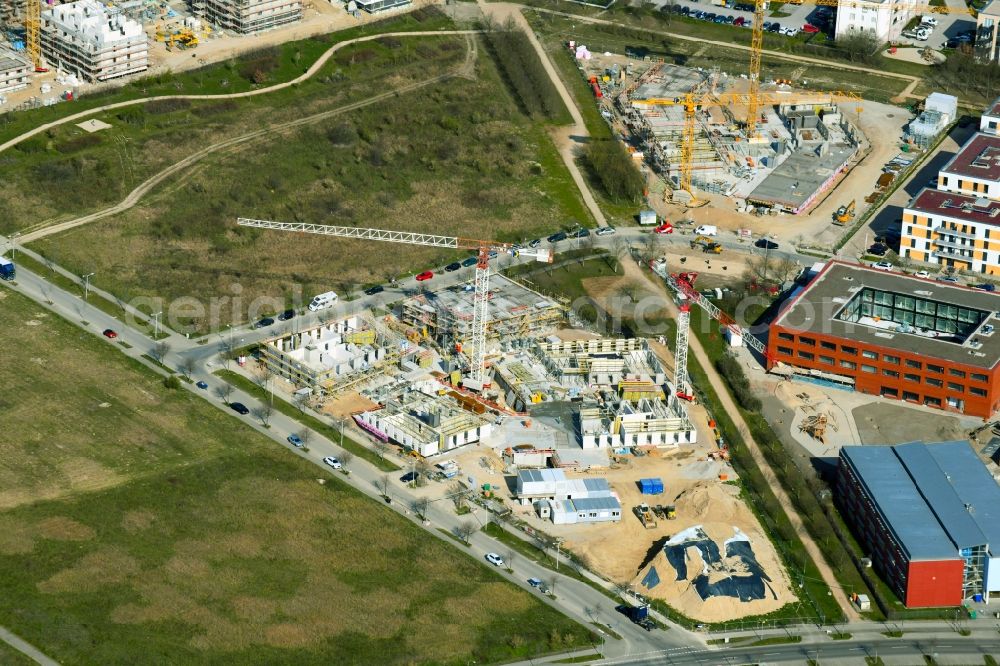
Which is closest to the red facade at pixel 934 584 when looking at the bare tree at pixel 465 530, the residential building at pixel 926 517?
the residential building at pixel 926 517

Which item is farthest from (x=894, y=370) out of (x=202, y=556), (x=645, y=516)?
(x=202, y=556)

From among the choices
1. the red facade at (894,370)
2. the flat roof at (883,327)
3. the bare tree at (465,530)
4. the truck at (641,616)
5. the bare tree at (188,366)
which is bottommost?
the truck at (641,616)

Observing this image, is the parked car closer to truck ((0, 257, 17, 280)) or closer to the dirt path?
the dirt path

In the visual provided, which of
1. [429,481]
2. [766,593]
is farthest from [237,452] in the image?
[766,593]

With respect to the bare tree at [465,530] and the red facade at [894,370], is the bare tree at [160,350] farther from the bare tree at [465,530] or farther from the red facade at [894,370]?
the red facade at [894,370]

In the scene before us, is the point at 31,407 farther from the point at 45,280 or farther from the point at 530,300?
the point at 530,300
